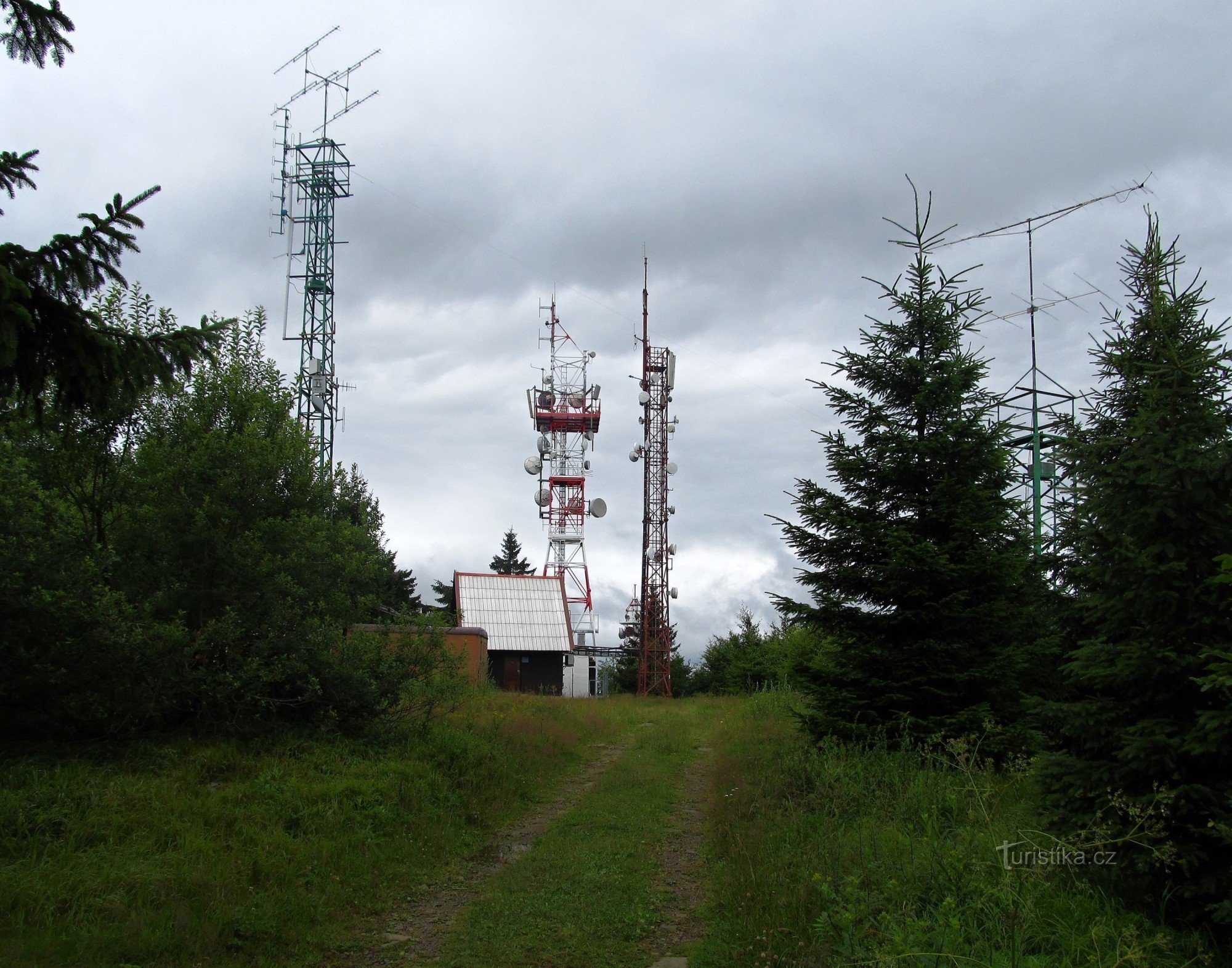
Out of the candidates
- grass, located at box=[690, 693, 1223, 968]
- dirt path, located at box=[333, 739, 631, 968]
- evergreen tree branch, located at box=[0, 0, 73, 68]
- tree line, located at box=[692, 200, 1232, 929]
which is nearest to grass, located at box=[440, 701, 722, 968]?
dirt path, located at box=[333, 739, 631, 968]

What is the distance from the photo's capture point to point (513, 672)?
33719mm

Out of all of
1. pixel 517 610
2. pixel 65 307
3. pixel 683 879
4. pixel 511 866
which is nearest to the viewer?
pixel 65 307

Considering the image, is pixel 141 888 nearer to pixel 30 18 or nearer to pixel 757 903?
pixel 757 903

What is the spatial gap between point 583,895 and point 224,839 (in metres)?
3.28

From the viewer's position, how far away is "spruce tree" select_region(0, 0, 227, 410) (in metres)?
4.97

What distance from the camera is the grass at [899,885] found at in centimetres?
450

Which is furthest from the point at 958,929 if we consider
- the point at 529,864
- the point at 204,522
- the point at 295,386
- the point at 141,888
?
the point at 295,386

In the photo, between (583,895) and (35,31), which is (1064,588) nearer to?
(583,895)

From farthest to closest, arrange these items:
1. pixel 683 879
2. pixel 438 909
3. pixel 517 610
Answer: pixel 517 610 < pixel 683 879 < pixel 438 909

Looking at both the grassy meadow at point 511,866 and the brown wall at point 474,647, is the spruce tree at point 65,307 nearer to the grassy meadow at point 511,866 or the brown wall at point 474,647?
the grassy meadow at point 511,866

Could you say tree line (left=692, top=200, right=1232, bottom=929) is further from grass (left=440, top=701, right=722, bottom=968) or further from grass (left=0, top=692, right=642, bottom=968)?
grass (left=0, top=692, right=642, bottom=968)

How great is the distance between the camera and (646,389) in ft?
128

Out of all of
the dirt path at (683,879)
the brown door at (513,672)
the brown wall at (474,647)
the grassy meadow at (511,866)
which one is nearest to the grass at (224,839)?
the grassy meadow at (511,866)

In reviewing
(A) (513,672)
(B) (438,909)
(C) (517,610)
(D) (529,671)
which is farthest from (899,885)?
(C) (517,610)
